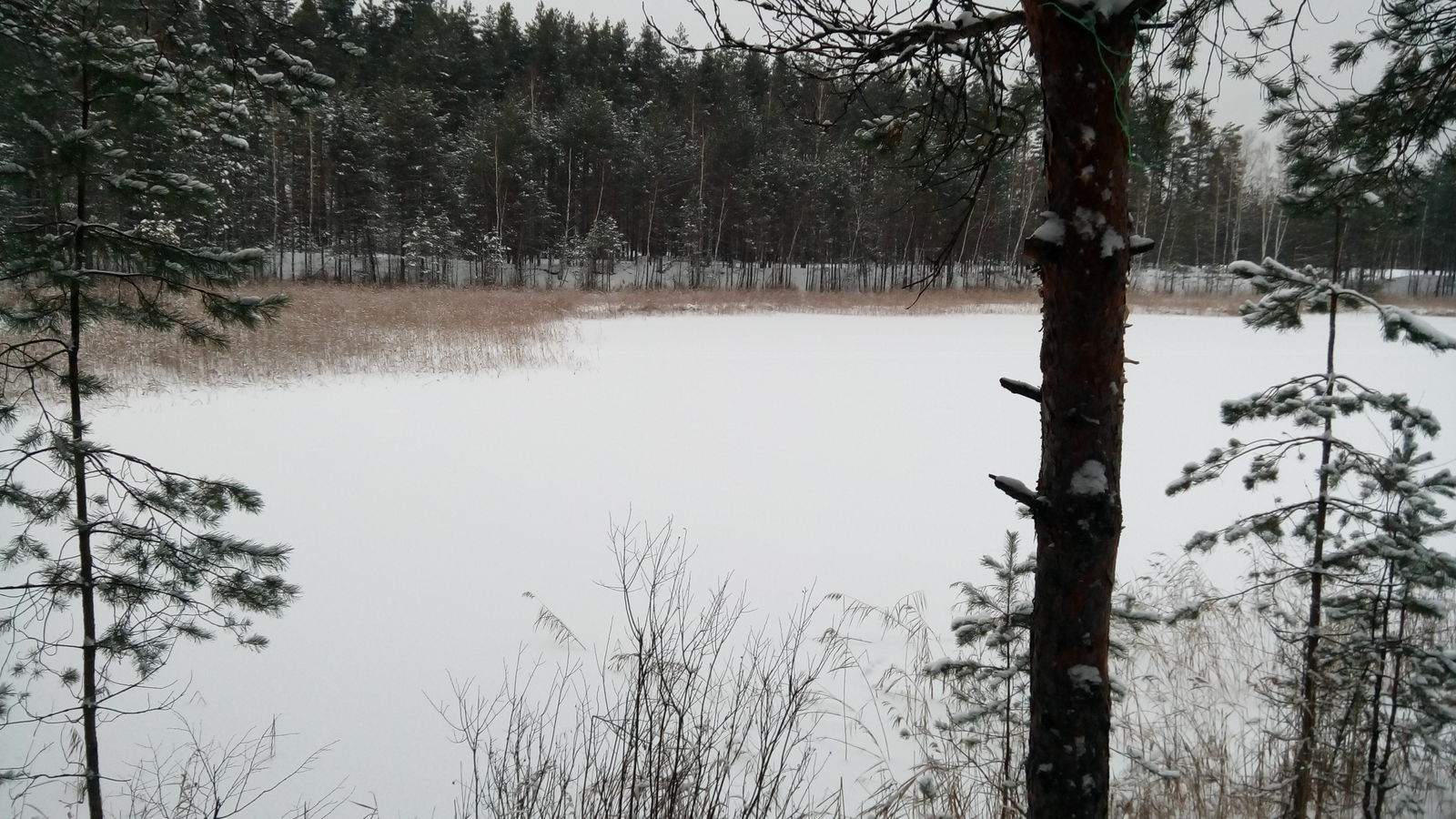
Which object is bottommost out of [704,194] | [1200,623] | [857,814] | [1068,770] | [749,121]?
[857,814]

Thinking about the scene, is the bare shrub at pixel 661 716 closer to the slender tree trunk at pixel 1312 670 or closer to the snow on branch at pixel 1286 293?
the slender tree trunk at pixel 1312 670

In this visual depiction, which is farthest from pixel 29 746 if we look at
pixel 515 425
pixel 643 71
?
pixel 643 71

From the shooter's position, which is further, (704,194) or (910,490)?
(704,194)

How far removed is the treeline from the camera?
32250mm

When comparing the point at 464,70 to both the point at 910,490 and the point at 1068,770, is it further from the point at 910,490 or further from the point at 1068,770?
the point at 1068,770

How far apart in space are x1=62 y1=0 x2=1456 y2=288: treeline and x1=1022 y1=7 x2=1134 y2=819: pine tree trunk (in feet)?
98.4

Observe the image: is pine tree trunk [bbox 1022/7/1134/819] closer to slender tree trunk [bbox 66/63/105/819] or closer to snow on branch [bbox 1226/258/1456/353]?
snow on branch [bbox 1226/258/1456/353]

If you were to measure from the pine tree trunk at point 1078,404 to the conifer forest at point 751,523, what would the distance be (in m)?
0.01

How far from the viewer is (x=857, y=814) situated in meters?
2.99

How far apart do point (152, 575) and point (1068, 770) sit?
11.3ft

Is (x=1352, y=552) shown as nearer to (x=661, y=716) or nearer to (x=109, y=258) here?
(x=661, y=716)

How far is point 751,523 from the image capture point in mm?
5957

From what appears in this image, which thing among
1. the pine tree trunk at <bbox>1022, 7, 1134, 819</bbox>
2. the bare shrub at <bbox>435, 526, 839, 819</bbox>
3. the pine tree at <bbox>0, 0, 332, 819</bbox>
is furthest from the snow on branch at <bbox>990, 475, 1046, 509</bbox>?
the pine tree at <bbox>0, 0, 332, 819</bbox>

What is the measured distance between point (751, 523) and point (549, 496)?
197cm
